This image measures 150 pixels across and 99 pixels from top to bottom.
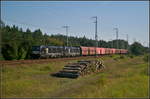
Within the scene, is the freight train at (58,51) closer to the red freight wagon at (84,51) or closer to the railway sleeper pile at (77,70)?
the red freight wagon at (84,51)

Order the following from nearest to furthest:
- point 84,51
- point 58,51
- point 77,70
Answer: point 77,70 → point 58,51 → point 84,51

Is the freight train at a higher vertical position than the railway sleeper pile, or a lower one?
higher

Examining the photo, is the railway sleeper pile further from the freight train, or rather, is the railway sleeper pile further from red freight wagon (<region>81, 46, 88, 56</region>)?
red freight wagon (<region>81, 46, 88, 56</region>)

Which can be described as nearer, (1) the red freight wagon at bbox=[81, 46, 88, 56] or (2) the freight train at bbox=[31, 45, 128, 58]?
(2) the freight train at bbox=[31, 45, 128, 58]

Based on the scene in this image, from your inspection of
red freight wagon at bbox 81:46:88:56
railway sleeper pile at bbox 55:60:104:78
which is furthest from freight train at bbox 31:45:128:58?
railway sleeper pile at bbox 55:60:104:78

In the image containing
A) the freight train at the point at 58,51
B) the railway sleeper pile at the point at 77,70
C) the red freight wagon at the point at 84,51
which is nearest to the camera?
the railway sleeper pile at the point at 77,70

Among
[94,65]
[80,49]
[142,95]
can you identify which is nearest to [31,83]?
[142,95]

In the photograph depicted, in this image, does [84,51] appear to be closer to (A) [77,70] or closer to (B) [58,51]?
(B) [58,51]

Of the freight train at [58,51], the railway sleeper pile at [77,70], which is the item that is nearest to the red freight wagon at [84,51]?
the freight train at [58,51]

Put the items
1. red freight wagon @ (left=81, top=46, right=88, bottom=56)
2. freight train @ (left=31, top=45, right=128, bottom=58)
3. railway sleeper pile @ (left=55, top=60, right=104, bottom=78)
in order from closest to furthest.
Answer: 1. railway sleeper pile @ (left=55, top=60, right=104, bottom=78)
2. freight train @ (left=31, top=45, right=128, bottom=58)
3. red freight wagon @ (left=81, top=46, right=88, bottom=56)

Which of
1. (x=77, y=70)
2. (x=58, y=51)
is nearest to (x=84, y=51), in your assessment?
(x=58, y=51)

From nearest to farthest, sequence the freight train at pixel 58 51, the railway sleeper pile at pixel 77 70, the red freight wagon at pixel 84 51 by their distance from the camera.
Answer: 1. the railway sleeper pile at pixel 77 70
2. the freight train at pixel 58 51
3. the red freight wagon at pixel 84 51

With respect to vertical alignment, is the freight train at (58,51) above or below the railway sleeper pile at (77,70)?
above

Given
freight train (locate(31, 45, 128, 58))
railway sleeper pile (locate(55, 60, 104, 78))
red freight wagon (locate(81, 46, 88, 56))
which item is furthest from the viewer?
red freight wagon (locate(81, 46, 88, 56))
